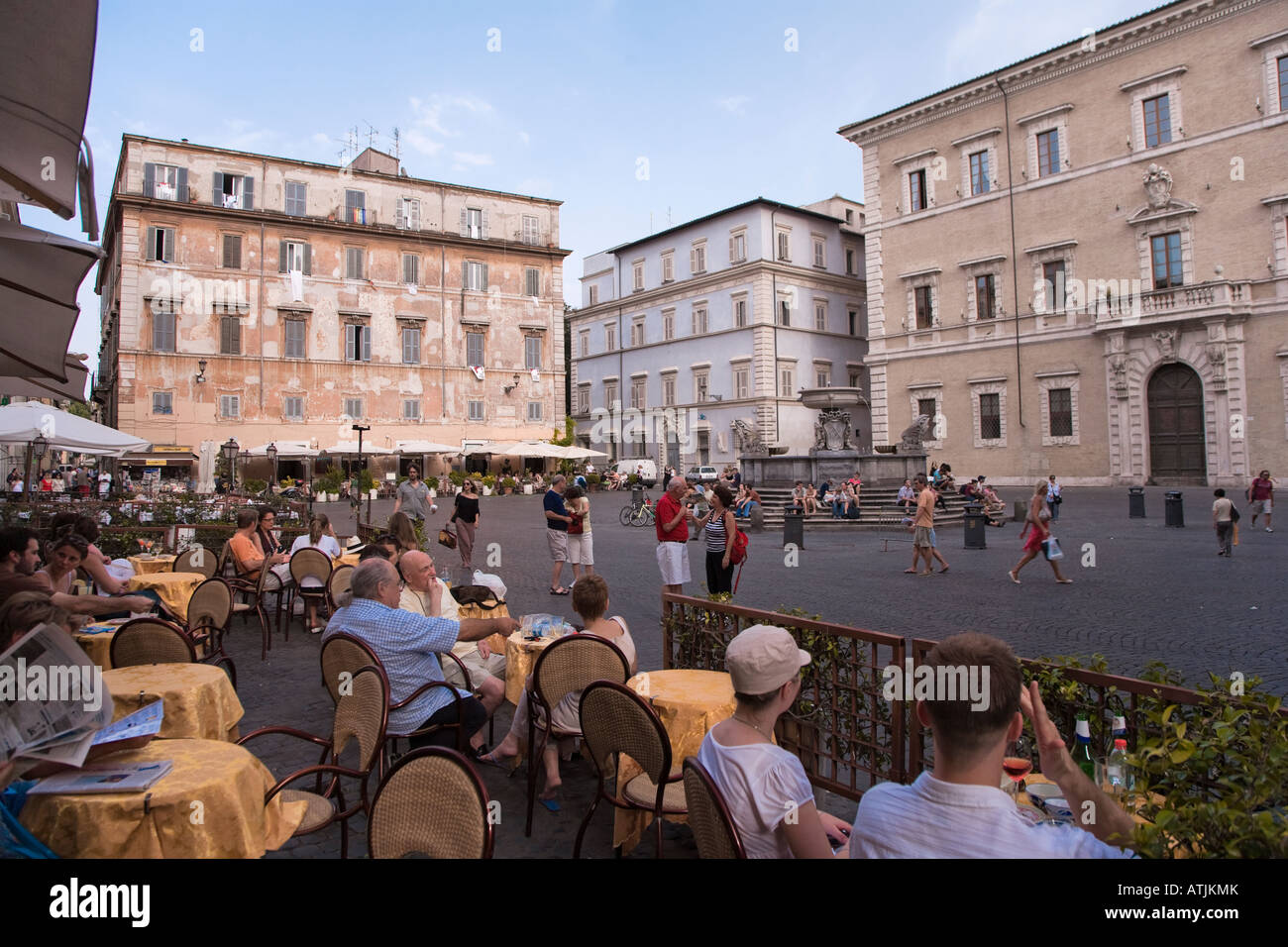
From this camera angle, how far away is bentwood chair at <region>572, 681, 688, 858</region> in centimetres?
315

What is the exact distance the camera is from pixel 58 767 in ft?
8.93

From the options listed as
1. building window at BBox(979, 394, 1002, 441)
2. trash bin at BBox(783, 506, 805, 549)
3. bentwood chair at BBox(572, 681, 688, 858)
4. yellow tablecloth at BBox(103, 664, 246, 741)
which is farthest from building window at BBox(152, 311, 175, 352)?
bentwood chair at BBox(572, 681, 688, 858)

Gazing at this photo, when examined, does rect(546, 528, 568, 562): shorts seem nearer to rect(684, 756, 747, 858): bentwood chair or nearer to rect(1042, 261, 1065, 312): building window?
rect(684, 756, 747, 858): bentwood chair

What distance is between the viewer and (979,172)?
34656mm

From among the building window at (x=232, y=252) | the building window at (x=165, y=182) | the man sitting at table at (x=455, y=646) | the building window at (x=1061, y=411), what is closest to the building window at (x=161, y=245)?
the building window at (x=165, y=182)

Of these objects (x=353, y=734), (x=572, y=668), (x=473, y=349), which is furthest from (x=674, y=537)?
(x=473, y=349)

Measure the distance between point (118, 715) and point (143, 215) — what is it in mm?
39278

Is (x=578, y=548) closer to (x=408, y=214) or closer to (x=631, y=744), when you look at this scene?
(x=631, y=744)

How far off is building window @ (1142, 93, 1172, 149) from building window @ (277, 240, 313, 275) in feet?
121

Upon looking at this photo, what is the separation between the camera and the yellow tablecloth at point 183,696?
3.96 m

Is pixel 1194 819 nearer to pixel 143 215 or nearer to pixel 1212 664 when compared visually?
pixel 1212 664

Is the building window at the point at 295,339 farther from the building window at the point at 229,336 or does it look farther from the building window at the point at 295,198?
the building window at the point at 295,198

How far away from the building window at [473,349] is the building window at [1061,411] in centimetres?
2801
